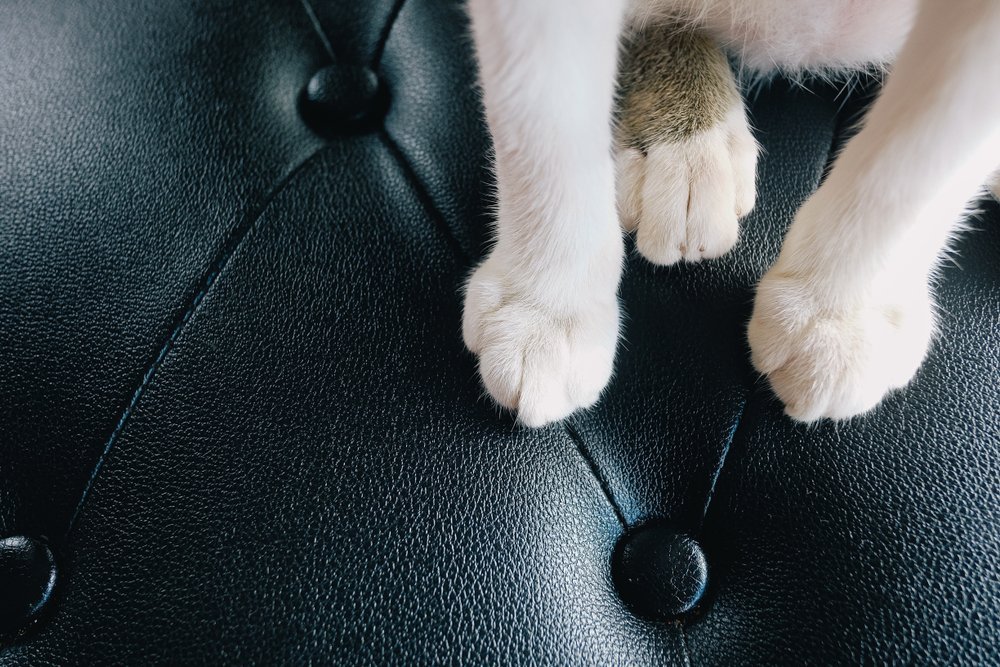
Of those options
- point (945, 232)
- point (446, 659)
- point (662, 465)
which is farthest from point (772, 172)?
point (446, 659)

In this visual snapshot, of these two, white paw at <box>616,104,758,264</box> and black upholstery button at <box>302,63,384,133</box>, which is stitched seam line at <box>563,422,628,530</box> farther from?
black upholstery button at <box>302,63,384,133</box>

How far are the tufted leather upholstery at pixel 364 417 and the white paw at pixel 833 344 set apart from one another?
1 centimetres

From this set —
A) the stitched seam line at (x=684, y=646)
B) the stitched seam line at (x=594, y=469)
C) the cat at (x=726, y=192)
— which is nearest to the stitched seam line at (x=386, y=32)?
the cat at (x=726, y=192)

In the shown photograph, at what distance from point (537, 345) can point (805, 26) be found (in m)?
0.28

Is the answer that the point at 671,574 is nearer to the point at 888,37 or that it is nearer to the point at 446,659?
the point at 446,659

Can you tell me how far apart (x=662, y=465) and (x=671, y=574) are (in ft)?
0.18

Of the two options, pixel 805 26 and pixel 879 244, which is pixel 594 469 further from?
pixel 805 26

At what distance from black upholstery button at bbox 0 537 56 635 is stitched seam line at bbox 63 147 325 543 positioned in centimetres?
1

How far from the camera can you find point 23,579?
0.33 metres

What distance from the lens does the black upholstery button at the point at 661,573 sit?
32 cm

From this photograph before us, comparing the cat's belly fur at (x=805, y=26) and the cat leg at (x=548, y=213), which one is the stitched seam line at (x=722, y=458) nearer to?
the cat leg at (x=548, y=213)

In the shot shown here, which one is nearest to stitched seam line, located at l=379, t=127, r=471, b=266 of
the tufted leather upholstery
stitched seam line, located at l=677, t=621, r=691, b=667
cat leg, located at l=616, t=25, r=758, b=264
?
the tufted leather upholstery

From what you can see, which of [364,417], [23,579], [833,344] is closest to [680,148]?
[833,344]

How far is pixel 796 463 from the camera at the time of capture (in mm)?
347
